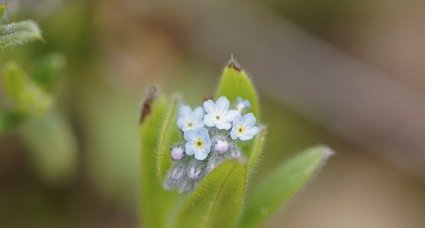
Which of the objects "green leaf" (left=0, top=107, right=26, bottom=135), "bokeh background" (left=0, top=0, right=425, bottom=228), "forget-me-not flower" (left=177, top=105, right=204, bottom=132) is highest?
"bokeh background" (left=0, top=0, right=425, bottom=228)

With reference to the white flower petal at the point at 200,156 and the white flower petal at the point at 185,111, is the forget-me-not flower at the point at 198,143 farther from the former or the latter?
the white flower petal at the point at 185,111

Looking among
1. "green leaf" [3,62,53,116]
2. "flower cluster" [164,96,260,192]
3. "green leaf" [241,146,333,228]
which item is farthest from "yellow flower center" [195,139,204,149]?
"green leaf" [3,62,53,116]

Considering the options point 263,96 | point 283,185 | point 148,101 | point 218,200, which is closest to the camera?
point 218,200

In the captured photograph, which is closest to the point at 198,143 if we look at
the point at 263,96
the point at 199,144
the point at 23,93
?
the point at 199,144

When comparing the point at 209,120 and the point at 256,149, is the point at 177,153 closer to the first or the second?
the point at 209,120

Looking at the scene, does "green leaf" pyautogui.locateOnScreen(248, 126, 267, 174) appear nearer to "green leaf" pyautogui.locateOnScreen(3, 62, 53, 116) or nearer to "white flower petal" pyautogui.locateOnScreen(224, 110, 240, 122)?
"white flower petal" pyautogui.locateOnScreen(224, 110, 240, 122)

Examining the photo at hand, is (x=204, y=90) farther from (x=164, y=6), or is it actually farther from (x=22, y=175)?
(x=22, y=175)
